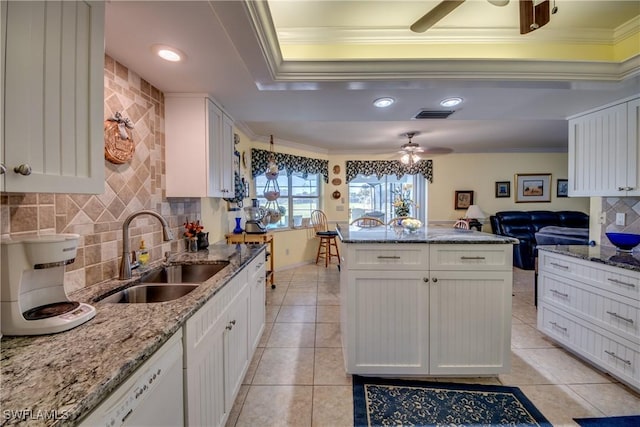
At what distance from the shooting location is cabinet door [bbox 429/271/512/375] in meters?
1.84

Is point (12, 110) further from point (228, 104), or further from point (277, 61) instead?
point (228, 104)

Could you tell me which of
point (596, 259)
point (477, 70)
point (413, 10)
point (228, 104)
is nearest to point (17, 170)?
point (228, 104)

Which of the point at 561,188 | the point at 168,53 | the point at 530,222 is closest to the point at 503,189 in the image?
the point at 530,222

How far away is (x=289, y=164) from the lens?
189 inches

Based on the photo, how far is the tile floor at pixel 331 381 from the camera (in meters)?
1.62

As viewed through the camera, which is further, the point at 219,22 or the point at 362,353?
the point at 362,353

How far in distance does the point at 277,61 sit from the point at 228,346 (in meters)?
1.71

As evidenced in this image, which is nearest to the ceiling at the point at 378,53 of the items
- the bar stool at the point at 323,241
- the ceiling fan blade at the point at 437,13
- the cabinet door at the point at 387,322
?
the ceiling fan blade at the point at 437,13

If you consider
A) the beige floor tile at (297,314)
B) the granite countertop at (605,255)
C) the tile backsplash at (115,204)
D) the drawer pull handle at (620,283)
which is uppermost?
the tile backsplash at (115,204)

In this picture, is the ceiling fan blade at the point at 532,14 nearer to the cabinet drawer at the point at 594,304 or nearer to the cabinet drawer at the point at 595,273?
the cabinet drawer at the point at 595,273

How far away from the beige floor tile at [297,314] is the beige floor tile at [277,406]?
39.9 inches

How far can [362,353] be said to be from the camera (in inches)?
75.3

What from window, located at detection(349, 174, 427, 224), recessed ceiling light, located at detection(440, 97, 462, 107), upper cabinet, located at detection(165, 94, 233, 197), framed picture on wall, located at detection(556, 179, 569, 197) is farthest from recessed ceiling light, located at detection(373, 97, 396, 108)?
framed picture on wall, located at detection(556, 179, 569, 197)

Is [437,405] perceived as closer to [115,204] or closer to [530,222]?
[115,204]
